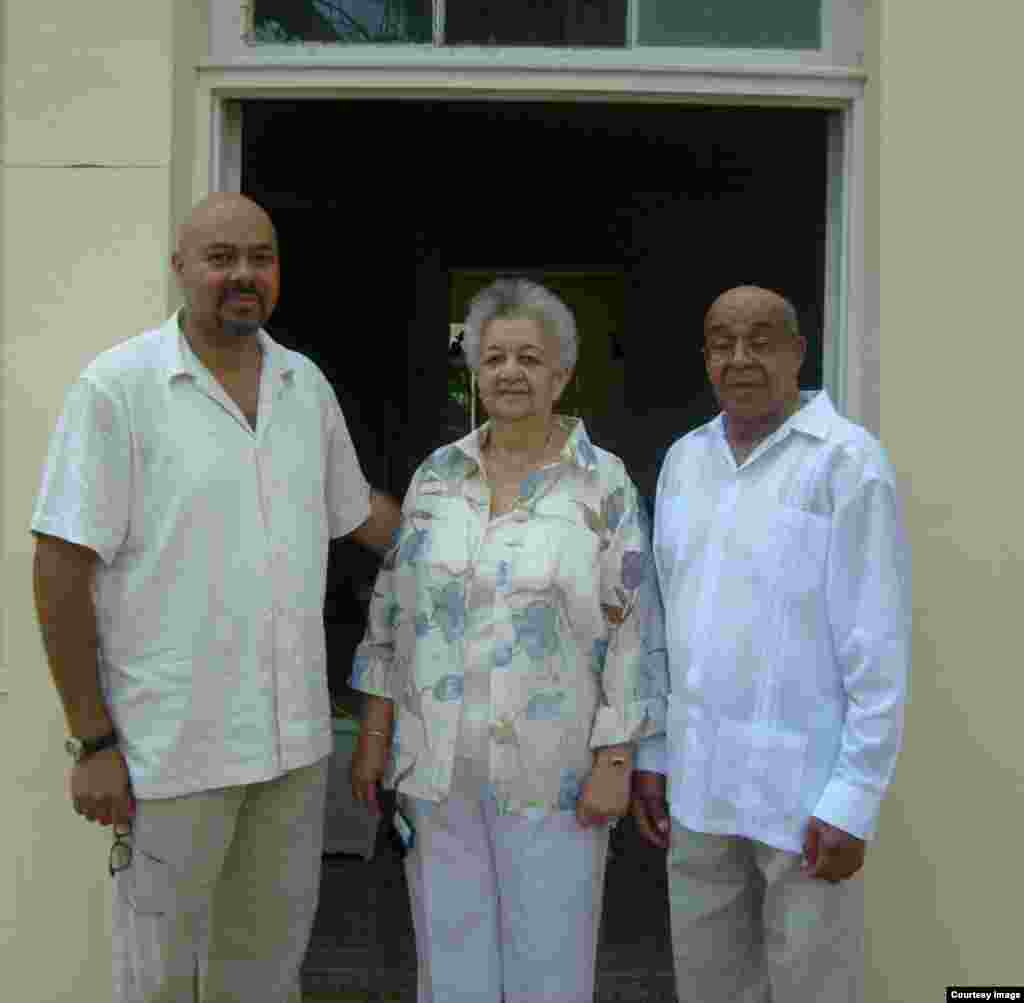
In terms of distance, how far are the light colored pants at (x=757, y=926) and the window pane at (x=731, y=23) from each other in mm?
1817

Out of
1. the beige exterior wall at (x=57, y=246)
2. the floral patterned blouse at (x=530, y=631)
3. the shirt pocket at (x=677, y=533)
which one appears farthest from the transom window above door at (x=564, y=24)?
the shirt pocket at (x=677, y=533)

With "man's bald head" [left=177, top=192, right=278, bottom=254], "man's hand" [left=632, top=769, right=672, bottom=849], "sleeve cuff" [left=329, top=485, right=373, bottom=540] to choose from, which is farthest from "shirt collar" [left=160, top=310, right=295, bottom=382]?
"man's hand" [left=632, top=769, right=672, bottom=849]

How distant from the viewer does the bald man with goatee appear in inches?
82.4

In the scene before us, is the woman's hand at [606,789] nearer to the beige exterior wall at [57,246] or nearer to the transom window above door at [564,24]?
the beige exterior wall at [57,246]

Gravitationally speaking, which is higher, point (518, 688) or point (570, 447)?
point (570, 447)

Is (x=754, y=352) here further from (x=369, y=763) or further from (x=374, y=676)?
(x=369, y=763)

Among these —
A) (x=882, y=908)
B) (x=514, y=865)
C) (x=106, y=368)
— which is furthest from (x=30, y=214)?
(x=882, y=908)

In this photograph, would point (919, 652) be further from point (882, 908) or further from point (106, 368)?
point (106, 368)

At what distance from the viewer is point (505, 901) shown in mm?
2299

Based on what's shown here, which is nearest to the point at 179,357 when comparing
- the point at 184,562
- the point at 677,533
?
the point at 184,562

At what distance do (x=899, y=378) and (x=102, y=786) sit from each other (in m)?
1.85

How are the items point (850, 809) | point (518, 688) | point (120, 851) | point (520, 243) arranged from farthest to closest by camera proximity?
point (520, 243)
point (518, 688)
point (120, 851)
point (850, 809)

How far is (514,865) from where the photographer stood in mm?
2279

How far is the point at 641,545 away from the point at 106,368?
1058mm
